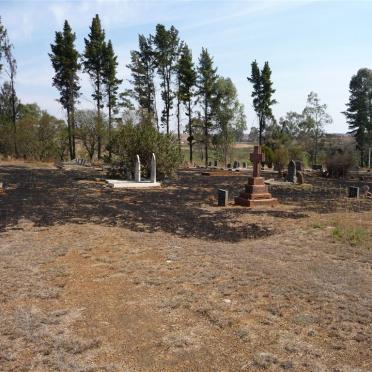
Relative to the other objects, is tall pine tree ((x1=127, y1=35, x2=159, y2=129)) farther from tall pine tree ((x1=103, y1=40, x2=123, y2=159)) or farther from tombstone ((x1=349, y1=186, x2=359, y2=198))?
tombstone ((x1=349, y1=186, x2=359, y2=198))

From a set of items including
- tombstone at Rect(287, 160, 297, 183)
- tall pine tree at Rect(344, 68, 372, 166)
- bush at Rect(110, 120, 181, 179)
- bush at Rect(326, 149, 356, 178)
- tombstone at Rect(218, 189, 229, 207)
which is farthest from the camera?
tall pine tree at Rect(344, 68, 372, 166)

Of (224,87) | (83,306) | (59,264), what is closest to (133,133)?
(59,264)

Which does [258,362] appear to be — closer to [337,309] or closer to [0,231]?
[337,309]

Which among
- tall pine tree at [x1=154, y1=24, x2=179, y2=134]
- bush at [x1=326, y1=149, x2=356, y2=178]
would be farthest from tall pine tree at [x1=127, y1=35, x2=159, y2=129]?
bush at [x1=326, y1=149, x2=356, y2=178]

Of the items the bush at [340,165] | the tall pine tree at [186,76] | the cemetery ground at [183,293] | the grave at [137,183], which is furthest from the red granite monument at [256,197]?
the tall pine tree at [186,76]

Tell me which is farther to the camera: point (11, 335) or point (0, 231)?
point (0, 231)

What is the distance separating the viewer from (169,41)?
137 ft

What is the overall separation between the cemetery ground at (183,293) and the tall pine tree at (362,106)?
140 feet

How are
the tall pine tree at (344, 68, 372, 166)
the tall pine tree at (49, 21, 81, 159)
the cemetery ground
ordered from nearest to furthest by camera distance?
the cemetery ground, the tall pine tree at (49, 21, 81, 159), the tall pine tree at (344, 68, 372, 166)

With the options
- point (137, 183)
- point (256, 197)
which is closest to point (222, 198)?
point (256, 197)

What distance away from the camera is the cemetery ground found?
388 cm

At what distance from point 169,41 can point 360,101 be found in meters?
24.3

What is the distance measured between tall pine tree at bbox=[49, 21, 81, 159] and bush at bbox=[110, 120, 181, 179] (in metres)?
21.7

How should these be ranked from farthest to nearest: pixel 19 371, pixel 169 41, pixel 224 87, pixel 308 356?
pixel 224 87 < pixel 169 41 < pixel 308 356 < pixel 19 371
